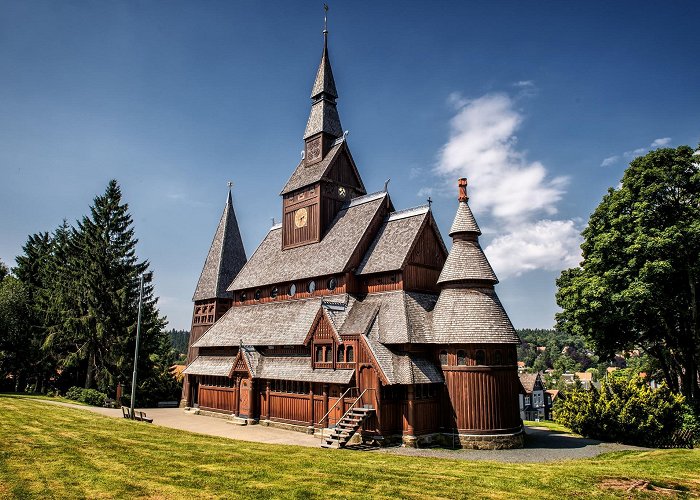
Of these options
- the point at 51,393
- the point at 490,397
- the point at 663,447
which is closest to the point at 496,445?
the point at 490,397

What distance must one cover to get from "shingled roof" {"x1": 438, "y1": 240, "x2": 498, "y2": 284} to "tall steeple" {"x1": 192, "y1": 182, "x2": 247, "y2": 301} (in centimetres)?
2345

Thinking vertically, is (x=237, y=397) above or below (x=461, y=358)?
below

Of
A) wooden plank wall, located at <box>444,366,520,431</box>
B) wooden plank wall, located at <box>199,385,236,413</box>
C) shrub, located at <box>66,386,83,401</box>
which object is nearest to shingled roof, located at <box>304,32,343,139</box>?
wooden plank wall, located at <box>199,385,236,413</box>

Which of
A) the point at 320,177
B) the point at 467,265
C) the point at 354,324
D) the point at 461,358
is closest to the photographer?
the point at 461,358

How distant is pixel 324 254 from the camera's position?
34219 mm

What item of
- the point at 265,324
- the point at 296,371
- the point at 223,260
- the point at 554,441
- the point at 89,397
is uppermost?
the point at 223,260

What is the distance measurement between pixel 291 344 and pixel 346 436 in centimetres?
854

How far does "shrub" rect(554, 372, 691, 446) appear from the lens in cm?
2633

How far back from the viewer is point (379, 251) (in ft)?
103

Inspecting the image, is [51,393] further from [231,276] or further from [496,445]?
[496,445]

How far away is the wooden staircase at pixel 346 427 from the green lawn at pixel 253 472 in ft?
9.92

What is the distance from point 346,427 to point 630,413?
52.1 feet

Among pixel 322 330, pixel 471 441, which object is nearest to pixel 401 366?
pixel 471 441

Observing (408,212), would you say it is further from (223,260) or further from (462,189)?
(223,260)
